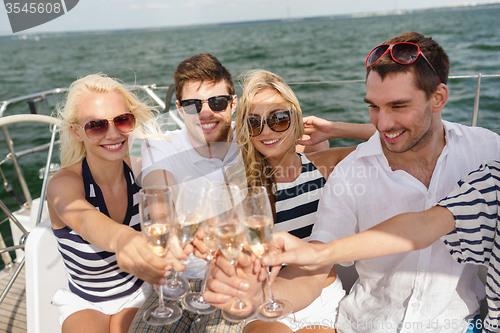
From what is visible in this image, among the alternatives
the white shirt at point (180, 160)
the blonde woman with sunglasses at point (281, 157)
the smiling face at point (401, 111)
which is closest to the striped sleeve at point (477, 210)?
the smiling face at point (401, 111)

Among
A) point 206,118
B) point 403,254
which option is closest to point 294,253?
point 403,254

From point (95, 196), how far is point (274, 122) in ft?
3.54

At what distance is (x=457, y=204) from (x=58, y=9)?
2934 millimetres

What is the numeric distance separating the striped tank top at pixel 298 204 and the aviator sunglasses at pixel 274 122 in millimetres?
303

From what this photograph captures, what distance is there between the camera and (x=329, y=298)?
6.35 feet

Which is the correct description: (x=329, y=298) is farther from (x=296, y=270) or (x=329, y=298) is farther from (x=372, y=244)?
(x=372, y=244)

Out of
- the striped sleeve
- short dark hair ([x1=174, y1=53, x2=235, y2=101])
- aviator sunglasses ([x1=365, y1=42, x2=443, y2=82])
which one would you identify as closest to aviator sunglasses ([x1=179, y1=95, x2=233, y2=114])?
short dark hair ([x1=174, y1=53, x2=235, y2=101])

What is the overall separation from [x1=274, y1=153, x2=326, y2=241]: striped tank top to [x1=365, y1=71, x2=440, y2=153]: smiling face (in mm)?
485

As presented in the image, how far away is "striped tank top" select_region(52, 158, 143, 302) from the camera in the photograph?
196 centimetres

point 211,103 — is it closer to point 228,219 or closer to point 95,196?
point 95,196

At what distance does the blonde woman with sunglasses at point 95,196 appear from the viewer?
1.93 metres

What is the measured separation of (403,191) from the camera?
1.83 meters

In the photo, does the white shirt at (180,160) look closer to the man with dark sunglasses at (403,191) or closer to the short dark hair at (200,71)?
the short dark hair at (200,71)

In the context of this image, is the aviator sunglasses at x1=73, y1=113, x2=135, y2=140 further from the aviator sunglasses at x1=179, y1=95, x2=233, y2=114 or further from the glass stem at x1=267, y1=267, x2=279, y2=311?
the glass stem at x1=267, y1=267, x2=279, y2=311
